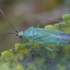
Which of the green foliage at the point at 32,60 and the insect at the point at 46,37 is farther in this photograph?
the insect at the point at 46,37

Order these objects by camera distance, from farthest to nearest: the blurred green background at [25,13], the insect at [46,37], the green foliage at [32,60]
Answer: the blurred green background at [25,13], the insect at [46,37], the green foliage at [32,60]

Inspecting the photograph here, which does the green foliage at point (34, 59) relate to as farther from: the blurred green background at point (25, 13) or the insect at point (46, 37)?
the blurred green background at point (25, 13)

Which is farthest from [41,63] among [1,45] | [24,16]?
[24,16]

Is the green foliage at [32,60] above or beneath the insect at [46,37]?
beneath

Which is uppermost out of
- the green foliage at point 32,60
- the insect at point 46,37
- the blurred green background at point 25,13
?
the blurred green background at point 25,13

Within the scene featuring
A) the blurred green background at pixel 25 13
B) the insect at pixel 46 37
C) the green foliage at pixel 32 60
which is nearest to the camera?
the green foliage at pixel 32 60

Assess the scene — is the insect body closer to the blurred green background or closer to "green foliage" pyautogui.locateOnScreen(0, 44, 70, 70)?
"green foliage" pyautogui.locateOnScreen(0, 44, 70, 70)

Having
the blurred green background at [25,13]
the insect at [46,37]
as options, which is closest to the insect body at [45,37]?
the insect at [46,37]

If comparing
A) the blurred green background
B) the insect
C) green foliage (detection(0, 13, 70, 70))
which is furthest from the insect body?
the blurred green background

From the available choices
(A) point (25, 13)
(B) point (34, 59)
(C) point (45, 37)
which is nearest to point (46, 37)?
(C) point (45, 37)
